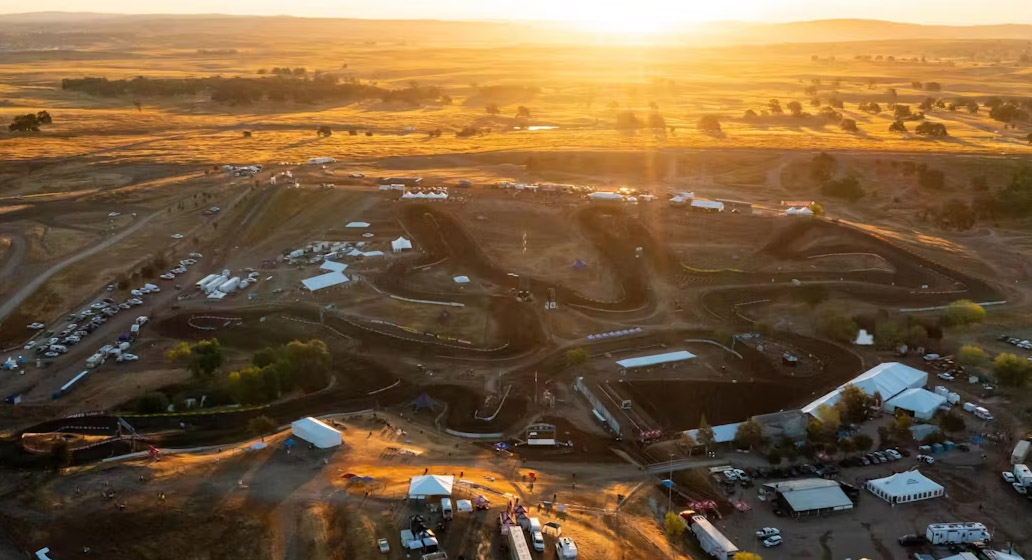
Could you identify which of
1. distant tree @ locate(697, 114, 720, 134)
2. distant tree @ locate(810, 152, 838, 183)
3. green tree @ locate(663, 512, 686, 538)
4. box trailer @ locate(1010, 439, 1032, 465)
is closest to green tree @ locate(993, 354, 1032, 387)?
box trailer @ locate(1010, 439, 1032, 465)

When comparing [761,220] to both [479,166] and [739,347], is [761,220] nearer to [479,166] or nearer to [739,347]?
[739,347]

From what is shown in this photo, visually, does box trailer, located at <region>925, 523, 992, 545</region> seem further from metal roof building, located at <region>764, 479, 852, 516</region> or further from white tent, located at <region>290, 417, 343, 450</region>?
white tent, located at <region>290, 417, 343, 450</region>

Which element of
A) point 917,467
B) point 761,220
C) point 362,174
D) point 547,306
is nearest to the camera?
point 917,467

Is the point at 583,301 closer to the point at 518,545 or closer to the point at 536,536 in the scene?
the point at 536,536

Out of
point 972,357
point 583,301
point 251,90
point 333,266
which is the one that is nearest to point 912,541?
point 972,357

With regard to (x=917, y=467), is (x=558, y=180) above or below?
above

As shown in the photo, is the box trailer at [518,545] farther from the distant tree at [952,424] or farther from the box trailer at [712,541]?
the distant tree at [952,424]

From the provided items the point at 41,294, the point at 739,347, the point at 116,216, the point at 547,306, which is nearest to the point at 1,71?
the point at 116,216
